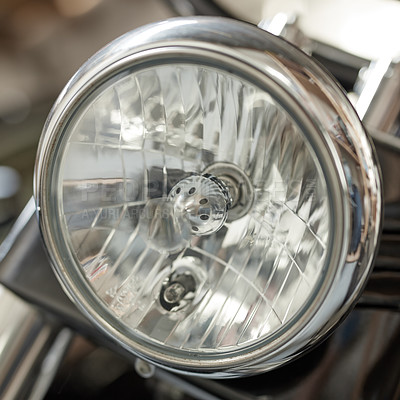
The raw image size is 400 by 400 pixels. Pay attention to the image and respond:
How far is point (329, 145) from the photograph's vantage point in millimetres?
381

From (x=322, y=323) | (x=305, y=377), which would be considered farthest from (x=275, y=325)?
(x=305, y=377)

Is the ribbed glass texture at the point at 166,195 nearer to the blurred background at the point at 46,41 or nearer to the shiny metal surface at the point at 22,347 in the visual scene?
the shiny metal surface at the point at 22,347

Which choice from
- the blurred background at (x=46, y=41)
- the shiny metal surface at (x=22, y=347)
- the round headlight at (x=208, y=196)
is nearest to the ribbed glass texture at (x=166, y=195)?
the round headlight at (x=208, y=196)

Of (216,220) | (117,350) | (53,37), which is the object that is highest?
(53,37)

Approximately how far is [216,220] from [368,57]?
15.6 inches

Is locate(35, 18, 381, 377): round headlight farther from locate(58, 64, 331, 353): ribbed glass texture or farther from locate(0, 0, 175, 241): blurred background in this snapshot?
locate(0, 0, 175, 241): blurred background

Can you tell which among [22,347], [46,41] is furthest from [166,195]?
[46,41]

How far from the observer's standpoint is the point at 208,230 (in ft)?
1.62

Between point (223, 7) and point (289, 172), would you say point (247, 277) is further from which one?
point (223, 7)

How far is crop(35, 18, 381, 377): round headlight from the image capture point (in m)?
0.39

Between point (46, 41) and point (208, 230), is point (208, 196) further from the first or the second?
point (46, 41)

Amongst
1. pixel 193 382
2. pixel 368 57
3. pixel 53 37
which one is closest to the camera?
pixel 193 382

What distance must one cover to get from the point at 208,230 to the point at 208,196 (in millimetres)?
31

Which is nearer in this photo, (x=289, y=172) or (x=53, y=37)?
(x=289, y=172)
